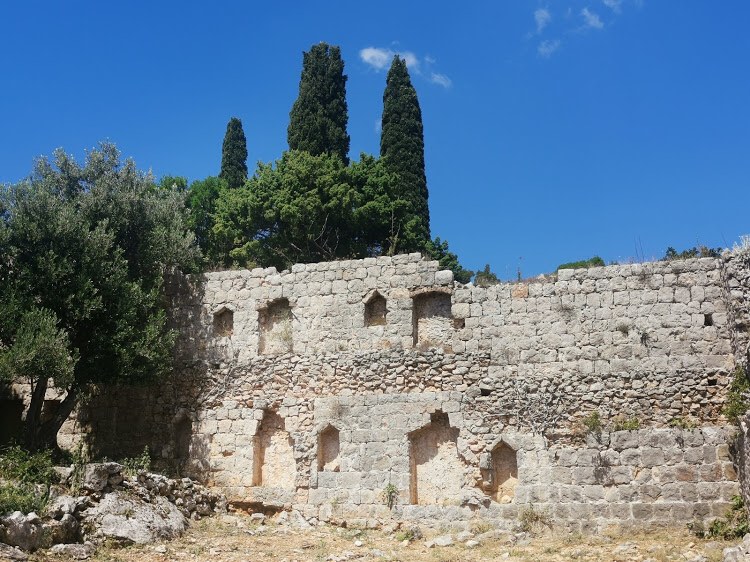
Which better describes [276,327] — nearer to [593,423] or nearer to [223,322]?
[223,322]

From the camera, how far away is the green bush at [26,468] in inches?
529

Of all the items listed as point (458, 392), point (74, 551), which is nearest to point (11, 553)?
point (74, 551)

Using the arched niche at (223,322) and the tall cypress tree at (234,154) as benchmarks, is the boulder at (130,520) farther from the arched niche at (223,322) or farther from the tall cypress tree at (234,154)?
the tall cypress tree at (234,154)

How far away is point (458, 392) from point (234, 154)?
22613mm

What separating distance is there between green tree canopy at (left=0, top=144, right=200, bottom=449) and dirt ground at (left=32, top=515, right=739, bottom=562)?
397cm

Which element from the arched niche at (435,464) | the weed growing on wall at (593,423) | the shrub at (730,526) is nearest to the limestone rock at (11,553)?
the arched niche at (435,464)

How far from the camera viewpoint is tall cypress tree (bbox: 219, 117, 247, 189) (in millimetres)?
35031

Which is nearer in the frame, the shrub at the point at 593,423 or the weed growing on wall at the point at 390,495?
the shrub at the point at 593,423

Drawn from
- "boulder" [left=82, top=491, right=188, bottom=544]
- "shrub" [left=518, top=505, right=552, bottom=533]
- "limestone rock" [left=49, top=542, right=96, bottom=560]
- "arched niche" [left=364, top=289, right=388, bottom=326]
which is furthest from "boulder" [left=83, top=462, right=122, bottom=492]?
"shrub" [left=518, top=505, right=552, bottom=533]

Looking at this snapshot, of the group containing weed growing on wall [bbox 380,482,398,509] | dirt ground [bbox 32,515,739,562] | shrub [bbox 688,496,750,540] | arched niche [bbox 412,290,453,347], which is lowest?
dirt ground [bbox 32,515,739,562]

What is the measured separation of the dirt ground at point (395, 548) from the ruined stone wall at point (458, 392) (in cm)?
72

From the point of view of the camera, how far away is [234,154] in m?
35.6

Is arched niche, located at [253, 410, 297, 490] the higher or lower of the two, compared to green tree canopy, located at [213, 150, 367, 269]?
lower

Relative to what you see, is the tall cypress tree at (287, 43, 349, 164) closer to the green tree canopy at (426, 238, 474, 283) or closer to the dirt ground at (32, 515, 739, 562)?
the green tree canopy at (426, 238, 474, 283)
